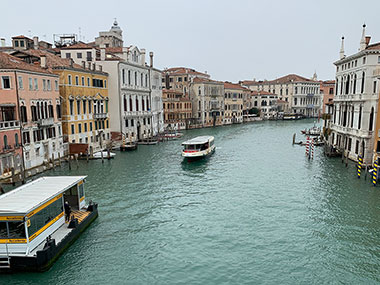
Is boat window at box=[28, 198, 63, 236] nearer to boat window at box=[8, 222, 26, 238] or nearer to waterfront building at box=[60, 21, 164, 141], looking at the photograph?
boat window at box=[8, 222, 26, 238]

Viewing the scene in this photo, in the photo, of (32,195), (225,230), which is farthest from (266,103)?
(32,195)

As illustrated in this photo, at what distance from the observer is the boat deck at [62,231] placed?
11000 mm

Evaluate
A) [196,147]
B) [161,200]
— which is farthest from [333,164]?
[161,200]

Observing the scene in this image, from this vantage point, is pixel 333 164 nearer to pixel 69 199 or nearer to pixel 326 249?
pixel 326 249

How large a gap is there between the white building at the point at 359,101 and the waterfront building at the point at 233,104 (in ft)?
143

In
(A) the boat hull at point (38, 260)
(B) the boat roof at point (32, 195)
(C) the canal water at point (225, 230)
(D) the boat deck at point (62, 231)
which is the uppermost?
(B) the boat roof at point (32, 195)

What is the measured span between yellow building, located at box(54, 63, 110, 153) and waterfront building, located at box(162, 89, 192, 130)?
858 inches

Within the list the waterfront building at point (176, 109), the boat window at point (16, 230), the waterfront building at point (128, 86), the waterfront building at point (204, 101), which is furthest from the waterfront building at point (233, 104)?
the boat window at point (16, 230)

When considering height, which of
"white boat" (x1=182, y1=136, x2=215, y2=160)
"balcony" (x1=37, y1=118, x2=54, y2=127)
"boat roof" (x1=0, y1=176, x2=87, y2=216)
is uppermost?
"balcony" (x1=37, y1=118, x2=54, y2=127)

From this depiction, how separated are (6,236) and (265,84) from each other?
9492 centimetres

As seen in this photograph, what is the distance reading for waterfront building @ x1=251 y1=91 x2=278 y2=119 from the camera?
295 feet

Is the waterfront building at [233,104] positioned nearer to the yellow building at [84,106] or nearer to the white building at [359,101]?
Result: the yellow building at [84,106]

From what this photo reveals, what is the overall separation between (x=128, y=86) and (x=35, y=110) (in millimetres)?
14896

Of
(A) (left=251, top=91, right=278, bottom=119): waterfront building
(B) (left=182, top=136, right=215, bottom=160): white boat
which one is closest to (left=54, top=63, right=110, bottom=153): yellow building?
(B) (left=182, top=136, right=215, bottom=160): white boat
